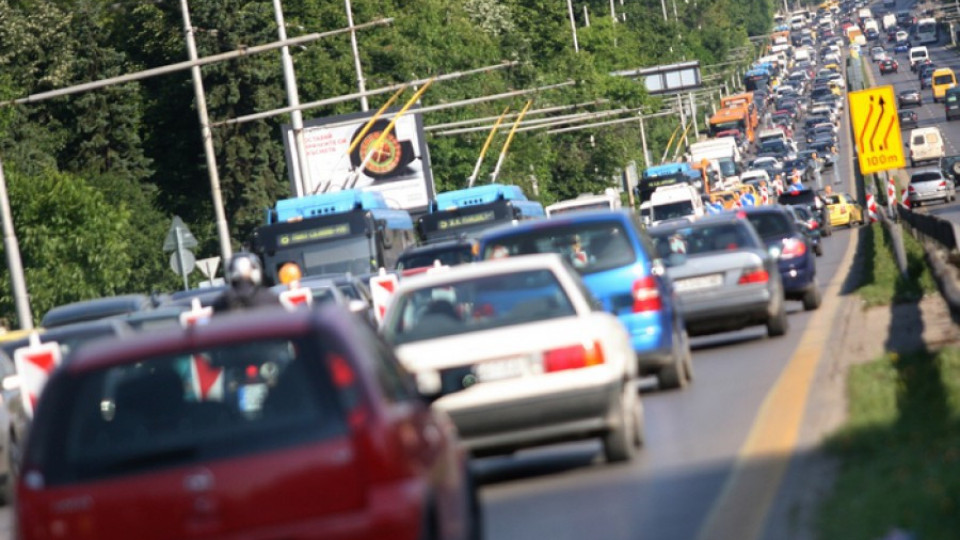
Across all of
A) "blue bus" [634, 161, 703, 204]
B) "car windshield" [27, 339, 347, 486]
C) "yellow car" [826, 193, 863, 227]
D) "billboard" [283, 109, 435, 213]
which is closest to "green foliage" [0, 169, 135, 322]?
"billboard" [283, 109, 435, 213]

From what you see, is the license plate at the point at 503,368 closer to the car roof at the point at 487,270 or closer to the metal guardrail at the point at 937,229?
the car roof at the point at 487,270

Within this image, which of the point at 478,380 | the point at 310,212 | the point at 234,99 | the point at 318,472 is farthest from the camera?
the point at 234,99

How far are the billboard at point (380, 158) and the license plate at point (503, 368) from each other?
53.5 meters

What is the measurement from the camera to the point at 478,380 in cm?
1269

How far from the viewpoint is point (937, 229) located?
101ft

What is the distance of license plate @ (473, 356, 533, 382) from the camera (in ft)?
41.6

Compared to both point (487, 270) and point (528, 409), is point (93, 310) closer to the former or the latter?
point (487, 270)

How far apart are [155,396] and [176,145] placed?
8373 cm

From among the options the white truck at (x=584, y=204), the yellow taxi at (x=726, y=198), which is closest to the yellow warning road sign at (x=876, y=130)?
the white truck at (x=584, y=204)

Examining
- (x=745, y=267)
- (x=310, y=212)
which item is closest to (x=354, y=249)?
(x=310, y=212)

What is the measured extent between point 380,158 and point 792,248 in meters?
40.2

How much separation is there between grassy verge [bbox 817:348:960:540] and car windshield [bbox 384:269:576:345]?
197 centimetres

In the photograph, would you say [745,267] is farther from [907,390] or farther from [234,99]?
[234,99]

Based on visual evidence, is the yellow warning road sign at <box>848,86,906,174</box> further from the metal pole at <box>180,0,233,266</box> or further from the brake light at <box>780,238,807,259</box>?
the metal pole at <box>180,0,233,266</box>
